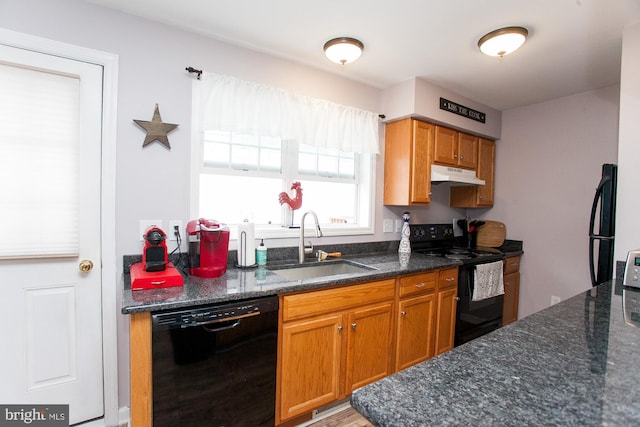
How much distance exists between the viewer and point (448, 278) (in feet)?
8.18

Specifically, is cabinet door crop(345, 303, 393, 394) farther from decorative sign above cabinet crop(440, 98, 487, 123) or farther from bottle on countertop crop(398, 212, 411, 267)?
decorative sign above cabinet crop(440, 98, 487, 123)

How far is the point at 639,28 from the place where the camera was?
1.78 metres

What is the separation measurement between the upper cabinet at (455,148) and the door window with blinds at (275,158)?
66 cm

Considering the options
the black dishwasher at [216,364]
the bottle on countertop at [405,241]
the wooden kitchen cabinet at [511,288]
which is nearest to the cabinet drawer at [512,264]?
the wooden kitchen cabinet at [511,288]

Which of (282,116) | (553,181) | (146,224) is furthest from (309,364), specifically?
(553,181)

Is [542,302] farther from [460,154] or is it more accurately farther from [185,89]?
[185,89]

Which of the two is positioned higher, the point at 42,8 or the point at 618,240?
the point at 42,8

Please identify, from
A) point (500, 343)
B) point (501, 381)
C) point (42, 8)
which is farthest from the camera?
point (42, 8)

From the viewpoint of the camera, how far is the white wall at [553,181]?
2820mm

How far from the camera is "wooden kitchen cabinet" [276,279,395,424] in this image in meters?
1.72

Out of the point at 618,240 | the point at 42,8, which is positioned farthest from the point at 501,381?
the point at 42,8

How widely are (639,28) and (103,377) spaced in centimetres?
385

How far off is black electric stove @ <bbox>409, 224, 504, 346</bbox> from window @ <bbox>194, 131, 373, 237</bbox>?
0.77m

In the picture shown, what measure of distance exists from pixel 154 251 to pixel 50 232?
1.99ft
